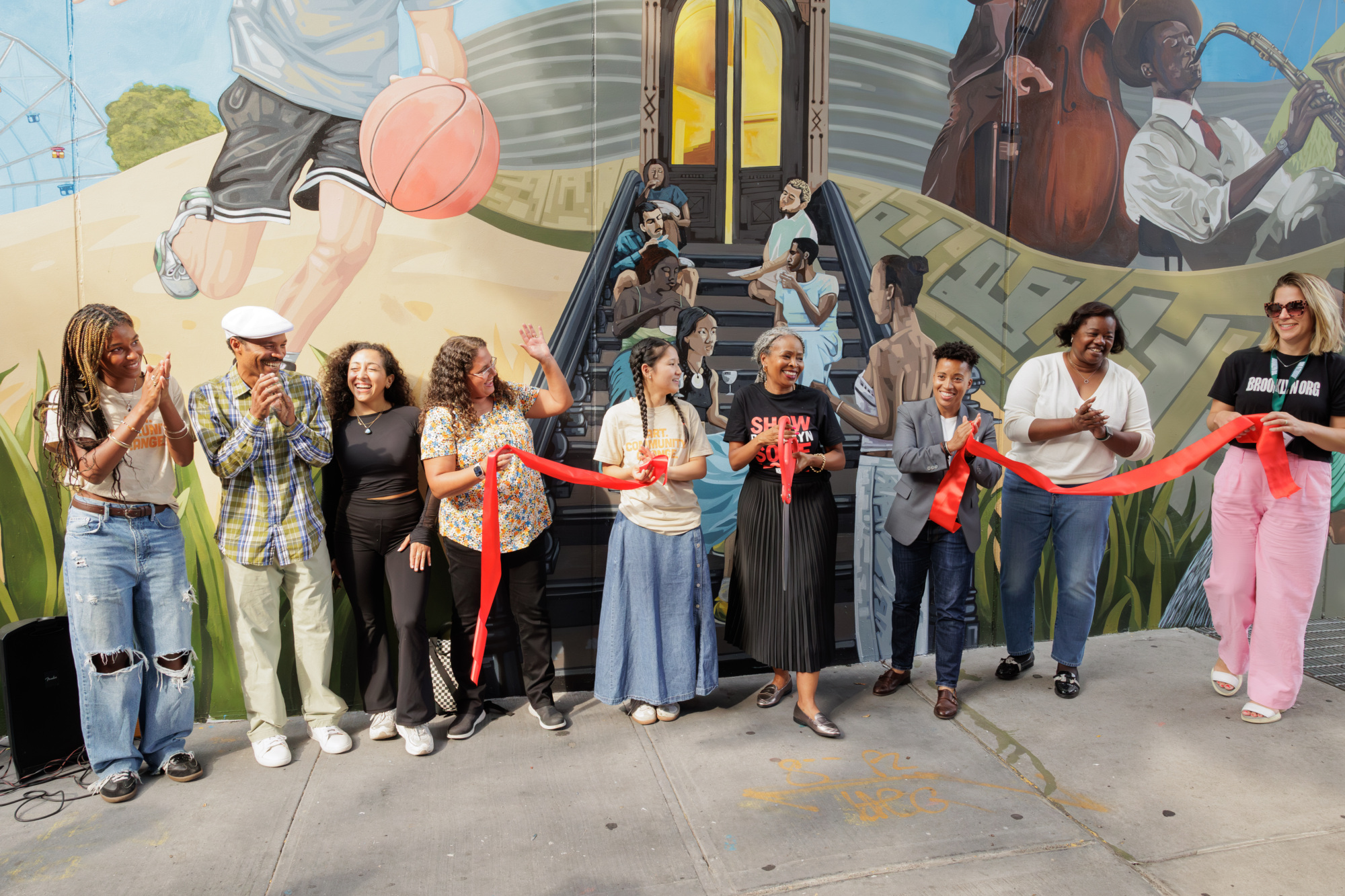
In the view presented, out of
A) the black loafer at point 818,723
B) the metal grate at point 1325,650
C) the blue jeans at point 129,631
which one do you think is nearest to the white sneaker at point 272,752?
the blue jeans at point 129,631

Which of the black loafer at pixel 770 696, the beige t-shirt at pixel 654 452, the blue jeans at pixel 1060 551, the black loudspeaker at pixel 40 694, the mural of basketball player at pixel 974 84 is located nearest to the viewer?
the black loudspeaker at pixel 40 694

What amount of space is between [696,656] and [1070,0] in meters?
4.50

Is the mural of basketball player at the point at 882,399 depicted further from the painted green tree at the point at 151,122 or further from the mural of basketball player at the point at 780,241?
the painted green tree at the point at 151,122

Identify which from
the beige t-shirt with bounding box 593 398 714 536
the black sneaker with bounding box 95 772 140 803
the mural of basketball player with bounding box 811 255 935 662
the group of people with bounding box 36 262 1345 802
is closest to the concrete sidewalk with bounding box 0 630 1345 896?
the black sneaker with bounding box 95 772 140 803

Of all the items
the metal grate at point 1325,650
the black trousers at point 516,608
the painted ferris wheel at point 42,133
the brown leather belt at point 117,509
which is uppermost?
the painted ferris wheel at point 42,133

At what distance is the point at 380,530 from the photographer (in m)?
4.08

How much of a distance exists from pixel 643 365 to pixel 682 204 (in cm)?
115

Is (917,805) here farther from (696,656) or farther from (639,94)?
(639,94)

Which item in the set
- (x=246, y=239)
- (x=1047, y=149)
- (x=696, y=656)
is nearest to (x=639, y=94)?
(x=246, y=239)

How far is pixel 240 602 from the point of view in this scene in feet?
12.8

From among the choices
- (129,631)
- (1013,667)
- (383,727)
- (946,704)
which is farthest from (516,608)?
(1013,667)

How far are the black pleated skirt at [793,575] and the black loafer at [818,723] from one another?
0.23 metres

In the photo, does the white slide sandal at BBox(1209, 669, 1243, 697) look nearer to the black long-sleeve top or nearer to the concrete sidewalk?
the concrete sidewalk

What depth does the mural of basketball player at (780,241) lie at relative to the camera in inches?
193
